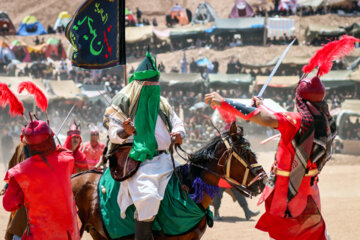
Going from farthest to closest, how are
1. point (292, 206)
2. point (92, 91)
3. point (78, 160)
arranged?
point (92, 91) → point (78, 160) → point (292, 206)

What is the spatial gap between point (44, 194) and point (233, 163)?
2086 mm

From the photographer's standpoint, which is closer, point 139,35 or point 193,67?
point 193,67

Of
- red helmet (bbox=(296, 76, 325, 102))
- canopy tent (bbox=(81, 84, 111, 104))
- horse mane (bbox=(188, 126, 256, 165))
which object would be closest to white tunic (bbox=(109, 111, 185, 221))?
horse mane (bbox=(188, 126, 256, 165))

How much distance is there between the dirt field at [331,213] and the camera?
9.76 metres

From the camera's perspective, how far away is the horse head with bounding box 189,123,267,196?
238 inches

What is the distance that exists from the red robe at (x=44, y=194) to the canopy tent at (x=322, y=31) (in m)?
36.4

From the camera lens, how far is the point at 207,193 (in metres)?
6.29

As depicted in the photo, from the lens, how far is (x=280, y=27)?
43312 millimetres

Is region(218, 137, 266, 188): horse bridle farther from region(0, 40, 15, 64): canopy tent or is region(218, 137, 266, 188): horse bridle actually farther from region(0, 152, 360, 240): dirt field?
region(0, 40, 15, 64): canopy tent

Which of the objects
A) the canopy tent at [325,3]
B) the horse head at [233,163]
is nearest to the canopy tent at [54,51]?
the canopy tent at [325,3]

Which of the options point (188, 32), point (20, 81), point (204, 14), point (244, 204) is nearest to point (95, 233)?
point (244, 204)

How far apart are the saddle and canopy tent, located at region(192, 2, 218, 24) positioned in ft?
141

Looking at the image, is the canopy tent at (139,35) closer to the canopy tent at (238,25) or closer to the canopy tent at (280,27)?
the canopy tent at (238,25)

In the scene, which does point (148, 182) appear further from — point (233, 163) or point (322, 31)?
point (322, 31)
